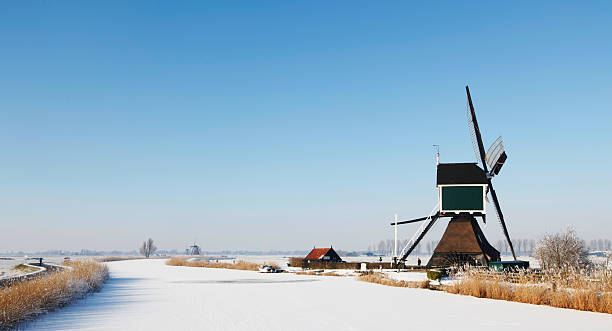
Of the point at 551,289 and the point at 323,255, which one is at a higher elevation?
the point at 323,255

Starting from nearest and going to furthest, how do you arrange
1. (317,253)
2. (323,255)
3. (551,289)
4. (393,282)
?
1. (551,289)
2. (393,282)
3. (323,255)
4. (317,253)

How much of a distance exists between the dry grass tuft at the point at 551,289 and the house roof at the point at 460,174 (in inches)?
597

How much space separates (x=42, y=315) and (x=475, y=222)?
99.1ft

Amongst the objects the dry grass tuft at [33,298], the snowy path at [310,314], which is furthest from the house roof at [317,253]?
the dry grass tuft at [33,298]

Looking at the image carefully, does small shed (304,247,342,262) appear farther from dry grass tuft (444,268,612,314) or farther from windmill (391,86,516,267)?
dry grass tuft (444,268,612,314)

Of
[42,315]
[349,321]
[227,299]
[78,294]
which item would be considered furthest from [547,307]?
[78,294]

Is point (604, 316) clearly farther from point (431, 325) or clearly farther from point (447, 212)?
point (447, 212)

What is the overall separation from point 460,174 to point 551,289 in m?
20.2

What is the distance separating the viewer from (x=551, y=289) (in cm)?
1742

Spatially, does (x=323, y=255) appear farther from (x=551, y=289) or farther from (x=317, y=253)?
(x=551, y=289)

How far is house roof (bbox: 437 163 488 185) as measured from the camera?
120ft

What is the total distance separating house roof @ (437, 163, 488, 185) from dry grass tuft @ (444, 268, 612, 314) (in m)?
15.2

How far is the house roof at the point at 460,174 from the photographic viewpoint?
36.5 meters

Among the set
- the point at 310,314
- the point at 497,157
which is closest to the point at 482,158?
the point at 497,157
